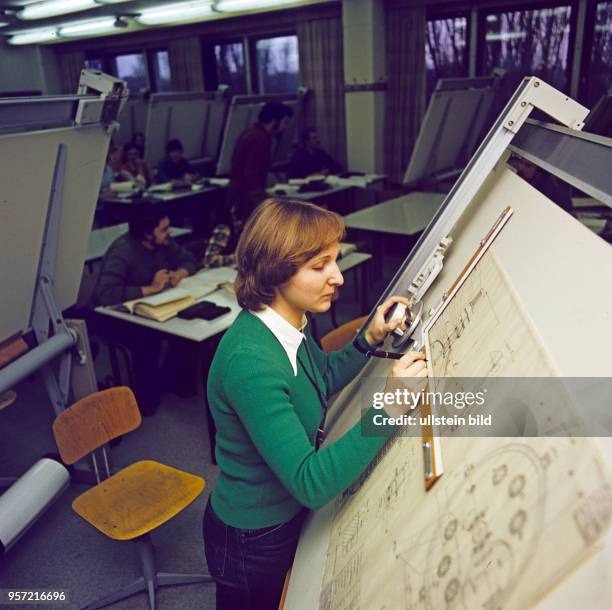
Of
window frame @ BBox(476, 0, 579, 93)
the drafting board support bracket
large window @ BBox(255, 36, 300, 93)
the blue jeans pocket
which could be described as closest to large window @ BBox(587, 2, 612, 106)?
window frame @ BBox(476, 0, 579, 93)

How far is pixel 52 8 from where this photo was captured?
671cm

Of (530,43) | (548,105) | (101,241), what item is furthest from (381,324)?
(530,43)

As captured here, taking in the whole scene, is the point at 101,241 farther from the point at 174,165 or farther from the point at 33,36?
the point at 33,36

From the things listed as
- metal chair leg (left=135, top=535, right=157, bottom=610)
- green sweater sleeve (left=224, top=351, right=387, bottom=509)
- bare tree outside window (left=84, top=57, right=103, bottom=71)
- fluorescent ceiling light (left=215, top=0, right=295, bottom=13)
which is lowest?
metal chair leg (left=135, top=535, right=157, bottom=610)

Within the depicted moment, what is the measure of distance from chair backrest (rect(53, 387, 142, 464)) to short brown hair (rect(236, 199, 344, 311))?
3.96 ft

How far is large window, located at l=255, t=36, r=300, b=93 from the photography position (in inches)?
305

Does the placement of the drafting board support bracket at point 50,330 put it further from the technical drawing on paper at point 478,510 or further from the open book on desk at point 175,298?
the technical drawing on paper at point 478,510

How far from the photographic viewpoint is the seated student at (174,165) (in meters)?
6.26

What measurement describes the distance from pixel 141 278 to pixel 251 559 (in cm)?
237

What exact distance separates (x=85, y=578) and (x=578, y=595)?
220 centimetres

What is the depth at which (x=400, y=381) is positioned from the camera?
88 cm

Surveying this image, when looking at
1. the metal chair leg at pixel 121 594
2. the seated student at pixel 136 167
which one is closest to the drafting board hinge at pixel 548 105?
the metal chair leg at pixel 121 594

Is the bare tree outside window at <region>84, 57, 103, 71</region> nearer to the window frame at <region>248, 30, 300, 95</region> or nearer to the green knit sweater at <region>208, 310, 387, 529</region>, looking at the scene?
the window frame at <region>248, 30, 300, 95</region>

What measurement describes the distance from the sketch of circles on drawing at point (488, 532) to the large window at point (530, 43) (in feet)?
20.9
